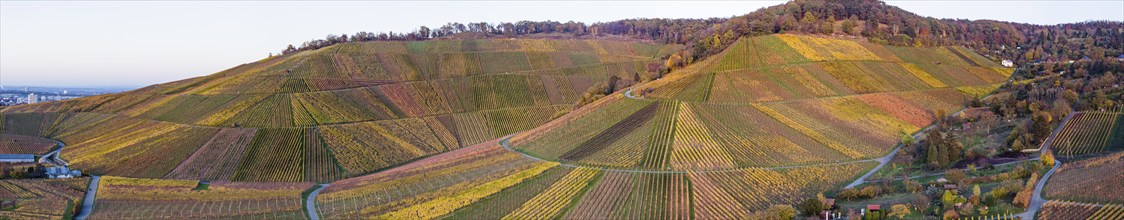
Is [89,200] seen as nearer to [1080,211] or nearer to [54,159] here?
[54,159]

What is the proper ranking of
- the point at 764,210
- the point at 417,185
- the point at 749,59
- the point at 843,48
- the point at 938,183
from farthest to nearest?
the point at 843,48
the point at 749,59
the point at 417,185
the point at 938,183
the point at 764,210

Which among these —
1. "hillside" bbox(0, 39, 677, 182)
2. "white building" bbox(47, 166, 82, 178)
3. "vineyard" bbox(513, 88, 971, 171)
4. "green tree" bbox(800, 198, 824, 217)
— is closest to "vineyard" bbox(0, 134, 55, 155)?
"hillside" bbox(0, 39, 677, 182)

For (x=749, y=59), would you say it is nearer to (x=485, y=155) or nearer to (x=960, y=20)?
(x=485, y=155)

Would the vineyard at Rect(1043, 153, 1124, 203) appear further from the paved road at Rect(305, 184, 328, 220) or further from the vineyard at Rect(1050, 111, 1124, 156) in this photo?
the paved road at Rect(305, 184, 328, 220)

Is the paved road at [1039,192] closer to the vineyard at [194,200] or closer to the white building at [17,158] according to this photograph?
the vineyard at [194,200]

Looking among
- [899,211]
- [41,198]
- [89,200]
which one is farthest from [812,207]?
[41,198]

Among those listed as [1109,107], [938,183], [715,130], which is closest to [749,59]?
[715,130]
